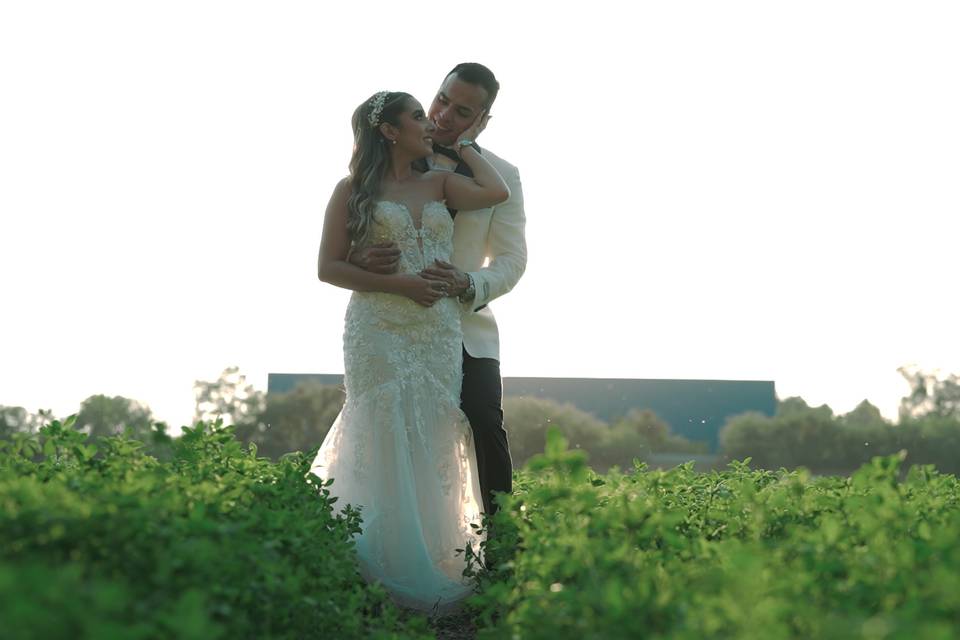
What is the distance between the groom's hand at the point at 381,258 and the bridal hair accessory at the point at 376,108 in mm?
735

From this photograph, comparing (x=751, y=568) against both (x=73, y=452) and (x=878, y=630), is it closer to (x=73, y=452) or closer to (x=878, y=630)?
(x=878, y=630)

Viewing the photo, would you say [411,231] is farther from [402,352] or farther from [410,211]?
[402,352]

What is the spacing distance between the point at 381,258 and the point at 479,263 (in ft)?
2.66

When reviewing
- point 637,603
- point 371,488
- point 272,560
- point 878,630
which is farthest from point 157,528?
point 371,488

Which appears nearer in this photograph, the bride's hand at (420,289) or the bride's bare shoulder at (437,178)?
the bride's hand at (420,289)

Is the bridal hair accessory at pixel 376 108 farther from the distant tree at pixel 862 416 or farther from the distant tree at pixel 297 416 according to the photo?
the distant tree at pixel 862 416

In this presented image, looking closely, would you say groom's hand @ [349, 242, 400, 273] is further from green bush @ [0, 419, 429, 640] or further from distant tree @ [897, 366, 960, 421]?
distant tree @ [897, 366, 960, 421]

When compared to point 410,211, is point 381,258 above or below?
below

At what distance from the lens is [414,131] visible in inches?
270

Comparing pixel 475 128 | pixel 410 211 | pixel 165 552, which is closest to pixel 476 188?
pixel 410 211

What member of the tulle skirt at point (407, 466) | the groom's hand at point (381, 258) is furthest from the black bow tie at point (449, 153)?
the tulle skirt at point (407, 466)

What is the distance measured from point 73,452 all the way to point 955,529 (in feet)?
12.8

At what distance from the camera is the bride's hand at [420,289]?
22.1 ft

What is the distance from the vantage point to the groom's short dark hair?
724 cm
